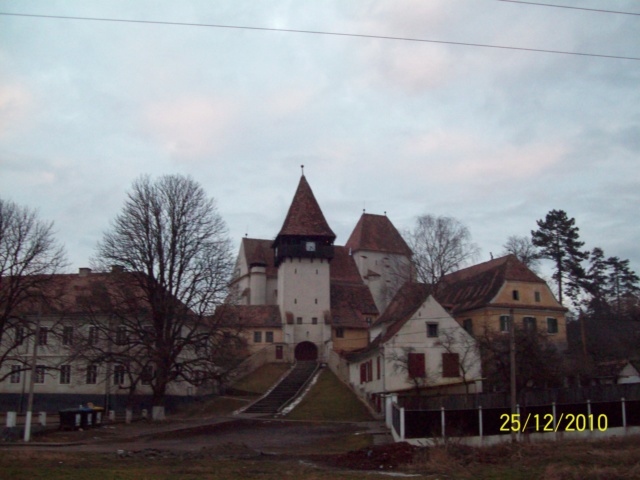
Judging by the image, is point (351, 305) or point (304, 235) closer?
point (304, 235)

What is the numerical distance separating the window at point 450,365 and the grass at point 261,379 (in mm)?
14563

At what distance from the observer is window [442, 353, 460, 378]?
4266cm

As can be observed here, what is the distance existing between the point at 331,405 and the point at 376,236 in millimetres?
39637

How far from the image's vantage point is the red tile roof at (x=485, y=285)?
54938mm

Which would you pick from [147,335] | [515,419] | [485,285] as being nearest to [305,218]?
[485,285]

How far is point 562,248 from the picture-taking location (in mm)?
67438

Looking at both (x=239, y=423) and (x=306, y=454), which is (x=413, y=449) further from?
(x=239, y=423)

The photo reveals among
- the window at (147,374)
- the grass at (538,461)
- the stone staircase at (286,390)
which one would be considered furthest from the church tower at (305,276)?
the grass at (538,461)

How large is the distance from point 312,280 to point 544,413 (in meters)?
39.8

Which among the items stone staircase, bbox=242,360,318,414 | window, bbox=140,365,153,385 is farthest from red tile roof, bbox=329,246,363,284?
window, bbox=140,365,153,385

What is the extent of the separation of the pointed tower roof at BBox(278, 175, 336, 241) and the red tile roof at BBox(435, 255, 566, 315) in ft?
43.9

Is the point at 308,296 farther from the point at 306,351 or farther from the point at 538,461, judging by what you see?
the point at 538,461

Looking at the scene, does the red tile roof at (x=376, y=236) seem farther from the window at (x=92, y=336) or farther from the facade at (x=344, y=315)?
the window at (x=92, y=336)

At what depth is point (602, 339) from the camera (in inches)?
2196
